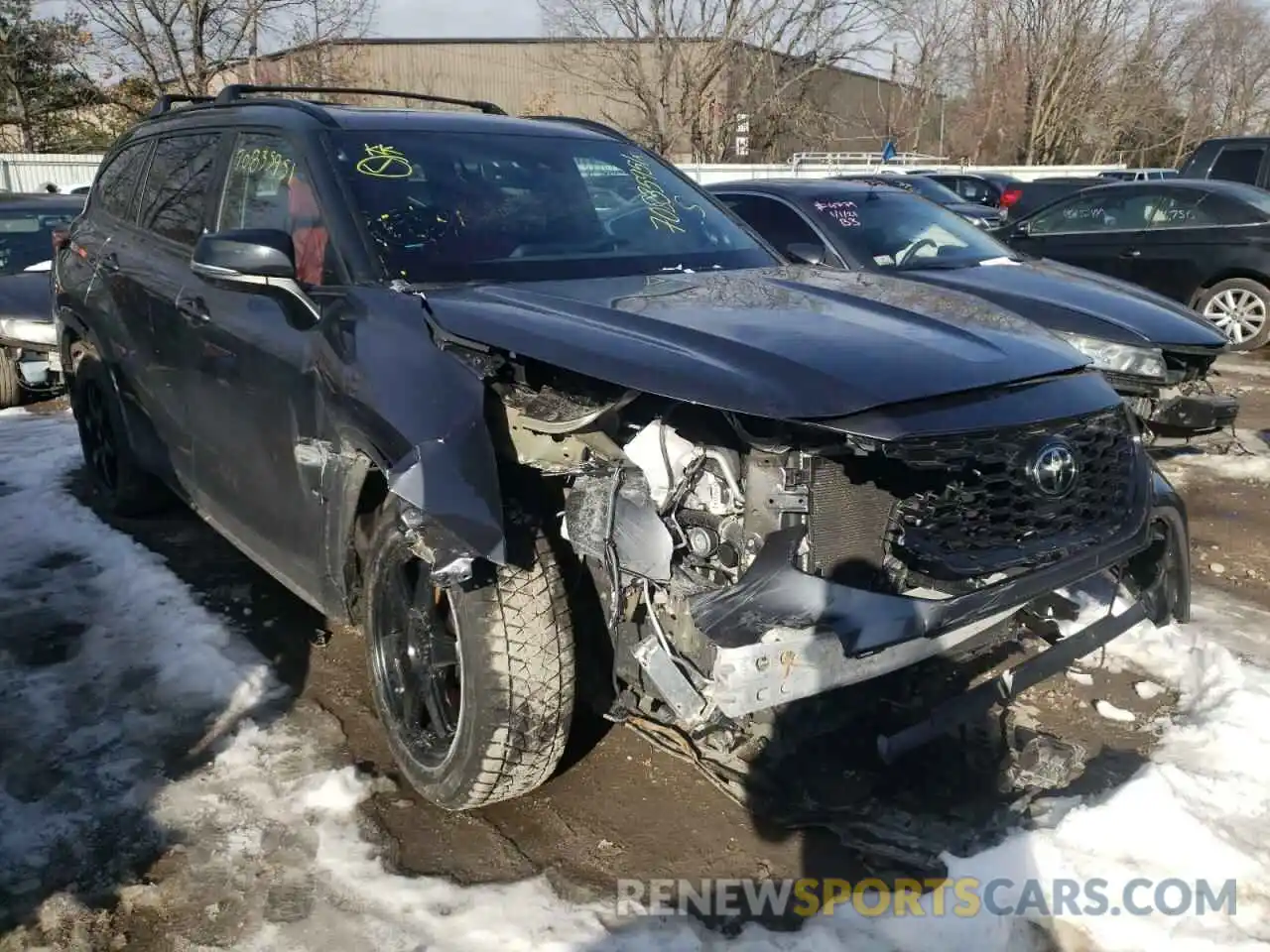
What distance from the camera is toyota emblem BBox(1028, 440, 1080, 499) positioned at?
265 cm

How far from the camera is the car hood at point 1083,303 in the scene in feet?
18.9

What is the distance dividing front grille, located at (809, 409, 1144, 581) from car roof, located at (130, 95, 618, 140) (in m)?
2.08

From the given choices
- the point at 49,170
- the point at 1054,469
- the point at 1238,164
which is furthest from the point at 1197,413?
the point at 49,170

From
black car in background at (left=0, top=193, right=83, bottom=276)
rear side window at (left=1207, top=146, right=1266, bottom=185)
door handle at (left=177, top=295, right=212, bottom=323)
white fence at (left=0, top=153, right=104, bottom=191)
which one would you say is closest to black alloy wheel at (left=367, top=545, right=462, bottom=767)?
door handle at (left=177, top=295, right=212, bottom=323)

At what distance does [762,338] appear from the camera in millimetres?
2590

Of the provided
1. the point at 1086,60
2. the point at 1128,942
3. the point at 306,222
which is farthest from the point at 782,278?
the point at 1086,60

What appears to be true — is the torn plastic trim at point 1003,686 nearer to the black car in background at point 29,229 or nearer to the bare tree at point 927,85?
the black car in background at point 29,229

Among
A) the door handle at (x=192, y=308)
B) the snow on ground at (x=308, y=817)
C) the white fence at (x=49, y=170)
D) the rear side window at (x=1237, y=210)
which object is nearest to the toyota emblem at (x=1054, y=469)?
the snow on ground at (x=308, y=817)

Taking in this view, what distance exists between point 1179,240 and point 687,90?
82.2ft

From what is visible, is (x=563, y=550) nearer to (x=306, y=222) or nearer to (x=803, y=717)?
(x=803, y=717)

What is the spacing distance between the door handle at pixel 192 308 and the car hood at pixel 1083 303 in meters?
3.52

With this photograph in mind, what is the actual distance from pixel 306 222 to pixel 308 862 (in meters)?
1.93

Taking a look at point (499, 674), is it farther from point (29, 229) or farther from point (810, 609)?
point (29, 229)

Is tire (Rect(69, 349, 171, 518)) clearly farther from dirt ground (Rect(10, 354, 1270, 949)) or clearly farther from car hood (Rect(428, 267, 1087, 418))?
car hood (Rect(428, 267, 1087, 418))
